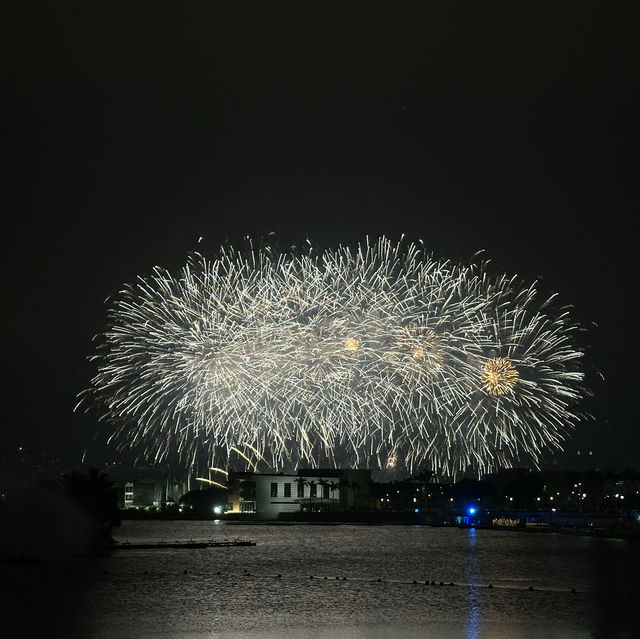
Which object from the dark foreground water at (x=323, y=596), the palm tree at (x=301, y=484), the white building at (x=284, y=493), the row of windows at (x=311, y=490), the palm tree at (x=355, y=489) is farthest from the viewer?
the palm tree at (x=355, y=489)

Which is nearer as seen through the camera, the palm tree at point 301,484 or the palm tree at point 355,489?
the palm tree at point 301,484

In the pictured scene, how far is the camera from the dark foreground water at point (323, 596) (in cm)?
2884

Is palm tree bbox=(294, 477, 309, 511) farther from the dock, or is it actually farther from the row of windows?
the dock

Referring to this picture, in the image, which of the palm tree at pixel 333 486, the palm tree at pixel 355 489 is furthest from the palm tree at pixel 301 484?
the palm tree at pixel 355 489

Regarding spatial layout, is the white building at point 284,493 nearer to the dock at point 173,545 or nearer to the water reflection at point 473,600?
the dock at point 173,545

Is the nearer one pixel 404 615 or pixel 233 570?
pixel 404 615

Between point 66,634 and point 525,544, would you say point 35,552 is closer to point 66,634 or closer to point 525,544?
point 66,634

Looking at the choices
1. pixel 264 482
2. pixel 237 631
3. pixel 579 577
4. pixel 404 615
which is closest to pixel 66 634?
pixel 237 631

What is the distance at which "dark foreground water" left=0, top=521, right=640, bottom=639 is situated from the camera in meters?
28.8

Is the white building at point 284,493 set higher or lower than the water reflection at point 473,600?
higher

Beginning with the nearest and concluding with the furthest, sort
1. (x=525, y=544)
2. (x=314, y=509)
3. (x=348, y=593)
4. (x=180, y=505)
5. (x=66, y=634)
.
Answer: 1. (x=66, y=634)
2. (x=348, y=593)
3. (x=525, y=544)
4. (x=314, y=509)
5. (x=180, y=505)

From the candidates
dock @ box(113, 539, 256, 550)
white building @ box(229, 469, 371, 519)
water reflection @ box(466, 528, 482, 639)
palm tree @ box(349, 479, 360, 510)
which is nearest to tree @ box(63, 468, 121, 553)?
dock @ box(113, 539, 256, 550)

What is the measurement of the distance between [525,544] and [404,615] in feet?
162

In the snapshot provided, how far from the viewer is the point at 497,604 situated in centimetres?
3553
